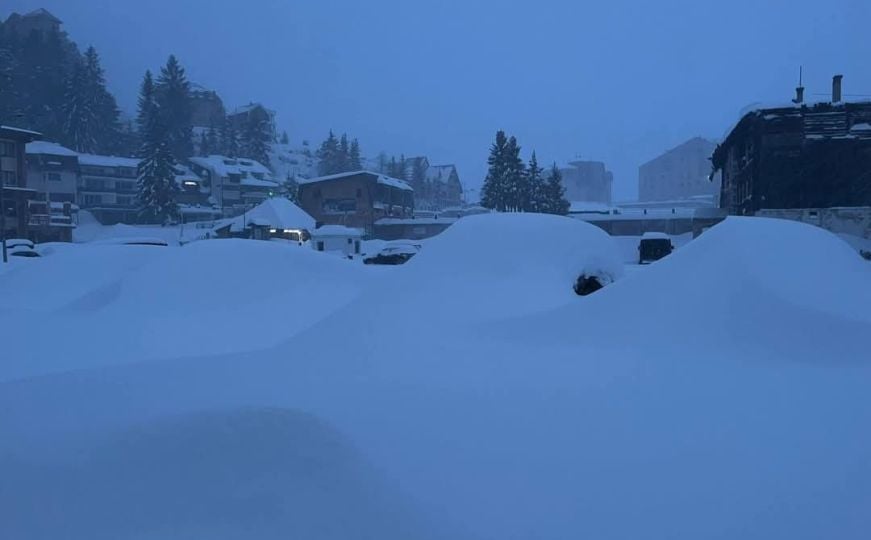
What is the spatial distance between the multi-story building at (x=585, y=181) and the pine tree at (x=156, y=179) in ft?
225

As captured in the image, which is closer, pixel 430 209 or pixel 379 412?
pixel 379 412

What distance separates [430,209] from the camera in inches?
Answer: 2940

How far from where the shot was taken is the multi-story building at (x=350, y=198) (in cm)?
4803

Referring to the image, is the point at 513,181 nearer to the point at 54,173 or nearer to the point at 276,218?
the point at 276,218

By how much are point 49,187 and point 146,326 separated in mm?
49668

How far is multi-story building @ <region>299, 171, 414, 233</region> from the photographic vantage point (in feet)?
158

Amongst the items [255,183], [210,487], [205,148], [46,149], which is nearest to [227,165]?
[255,183]

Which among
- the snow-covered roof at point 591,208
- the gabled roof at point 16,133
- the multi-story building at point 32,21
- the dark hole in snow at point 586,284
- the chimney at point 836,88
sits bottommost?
the dark hole in snow at point 586,284

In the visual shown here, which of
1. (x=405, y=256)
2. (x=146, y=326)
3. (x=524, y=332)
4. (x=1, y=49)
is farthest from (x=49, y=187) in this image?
(x=524, y=332)

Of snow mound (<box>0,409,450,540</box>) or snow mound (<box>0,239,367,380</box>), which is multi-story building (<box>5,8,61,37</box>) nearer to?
snow mound (<box>0,239,367,380</box>)

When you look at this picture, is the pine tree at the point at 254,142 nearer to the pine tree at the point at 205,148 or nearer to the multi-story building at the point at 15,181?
the pine tree at the point at 205,148

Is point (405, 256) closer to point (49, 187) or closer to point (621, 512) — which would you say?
point (621, 512)

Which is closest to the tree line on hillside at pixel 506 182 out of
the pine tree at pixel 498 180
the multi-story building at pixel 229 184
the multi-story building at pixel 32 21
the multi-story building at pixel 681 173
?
the pine tree at pixel 498 180

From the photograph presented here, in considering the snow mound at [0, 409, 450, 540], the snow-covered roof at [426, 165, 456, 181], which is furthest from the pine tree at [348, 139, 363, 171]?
the snow mound at [0, 409, 450, 540]
